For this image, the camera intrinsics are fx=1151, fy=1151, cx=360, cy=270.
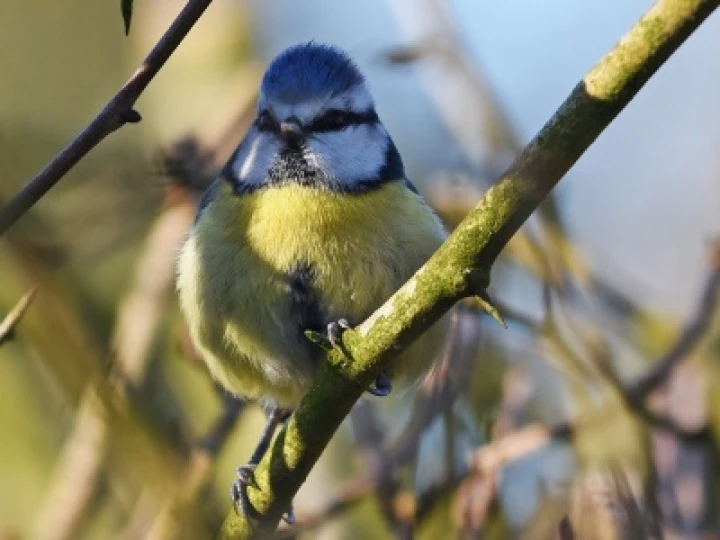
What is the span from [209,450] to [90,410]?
0.97 feet

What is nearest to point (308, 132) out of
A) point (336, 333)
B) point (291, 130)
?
point (291, 130)

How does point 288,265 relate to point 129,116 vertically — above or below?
below

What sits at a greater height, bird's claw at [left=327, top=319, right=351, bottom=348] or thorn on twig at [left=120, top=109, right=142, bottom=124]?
thorn on twig at [left=120, top=109, right=142, bottom=124]

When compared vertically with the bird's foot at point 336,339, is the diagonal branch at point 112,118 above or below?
above

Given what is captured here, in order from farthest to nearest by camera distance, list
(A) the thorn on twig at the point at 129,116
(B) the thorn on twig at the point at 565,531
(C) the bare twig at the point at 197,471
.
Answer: (C) the bare twig at the point at 197,471, (B) the thorn on twig at the point at 565,531, (A) the thorn on twig at the point at 129,116

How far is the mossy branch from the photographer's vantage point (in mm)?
1003

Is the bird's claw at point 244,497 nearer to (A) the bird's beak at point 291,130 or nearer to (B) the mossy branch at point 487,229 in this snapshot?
(B) the mossy branch at point 487,229

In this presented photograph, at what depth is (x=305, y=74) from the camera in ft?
6.14

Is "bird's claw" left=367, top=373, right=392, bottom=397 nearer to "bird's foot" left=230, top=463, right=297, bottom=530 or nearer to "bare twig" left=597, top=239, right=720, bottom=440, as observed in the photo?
"bird's foot" left=230, top=463, right=297, bottom=530

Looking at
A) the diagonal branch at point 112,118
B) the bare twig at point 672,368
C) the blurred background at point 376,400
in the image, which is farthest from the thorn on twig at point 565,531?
the diagonal branch at point 112,118

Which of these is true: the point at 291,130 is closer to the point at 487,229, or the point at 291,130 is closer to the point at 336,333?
the point at 336,333

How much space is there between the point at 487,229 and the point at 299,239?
0.68m

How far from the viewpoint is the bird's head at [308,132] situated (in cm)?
186

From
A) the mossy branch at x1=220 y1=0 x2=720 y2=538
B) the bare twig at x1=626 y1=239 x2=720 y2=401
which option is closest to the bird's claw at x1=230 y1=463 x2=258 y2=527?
the mossy branch at x1=220 y1=0 x2=720 y2=538
